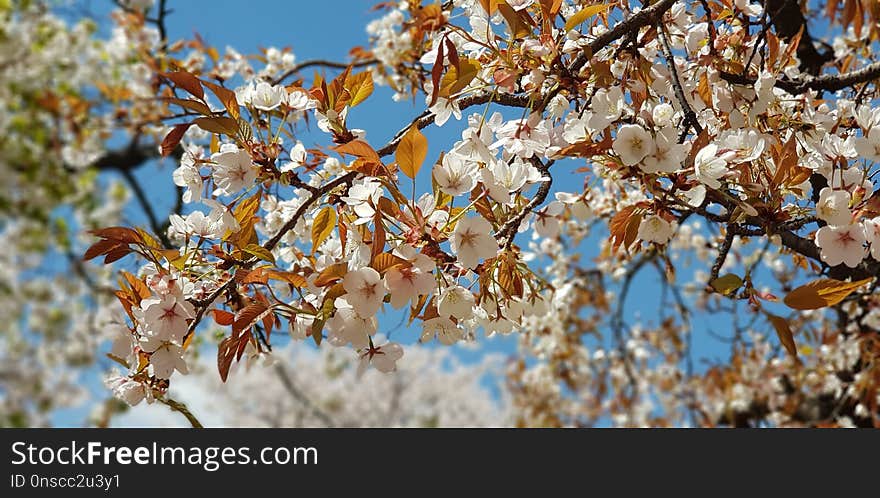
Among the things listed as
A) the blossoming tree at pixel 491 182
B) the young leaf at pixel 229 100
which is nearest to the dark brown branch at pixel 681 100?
the blossoming tree at pixel 491 182

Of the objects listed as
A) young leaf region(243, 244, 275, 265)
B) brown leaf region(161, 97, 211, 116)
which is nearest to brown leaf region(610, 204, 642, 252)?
young leaf region(243, 244, 275, 265)

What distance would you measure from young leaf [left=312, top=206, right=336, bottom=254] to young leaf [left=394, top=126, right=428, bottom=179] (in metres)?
0.16

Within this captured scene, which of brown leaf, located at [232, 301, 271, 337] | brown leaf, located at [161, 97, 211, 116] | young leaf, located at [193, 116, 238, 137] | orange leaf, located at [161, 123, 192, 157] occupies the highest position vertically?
orange leaf, located at [161, 123, 192, 157]

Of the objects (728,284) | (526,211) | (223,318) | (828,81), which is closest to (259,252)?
(223,318)

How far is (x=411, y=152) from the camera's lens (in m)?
0.79

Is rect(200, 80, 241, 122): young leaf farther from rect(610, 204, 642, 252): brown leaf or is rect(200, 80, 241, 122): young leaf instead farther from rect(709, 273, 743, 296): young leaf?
rect(709, 273, 743, 296): young leaf

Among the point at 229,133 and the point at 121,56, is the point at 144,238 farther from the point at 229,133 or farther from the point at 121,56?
the point at 121,56

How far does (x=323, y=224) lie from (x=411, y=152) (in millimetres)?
191

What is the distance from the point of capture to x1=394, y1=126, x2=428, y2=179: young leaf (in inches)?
31.0

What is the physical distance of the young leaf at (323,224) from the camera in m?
0.92

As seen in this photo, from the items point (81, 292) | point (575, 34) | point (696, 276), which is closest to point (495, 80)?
point (575, 34)

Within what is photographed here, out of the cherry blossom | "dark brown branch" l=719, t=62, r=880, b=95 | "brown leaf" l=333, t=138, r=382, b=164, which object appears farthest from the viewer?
"dark brown branch" l=719, t=62, r=880, b=95

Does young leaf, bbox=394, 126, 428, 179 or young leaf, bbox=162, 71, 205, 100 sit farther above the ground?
young leaf, bbox=162, 71, 205, 100

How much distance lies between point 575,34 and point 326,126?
38cm
